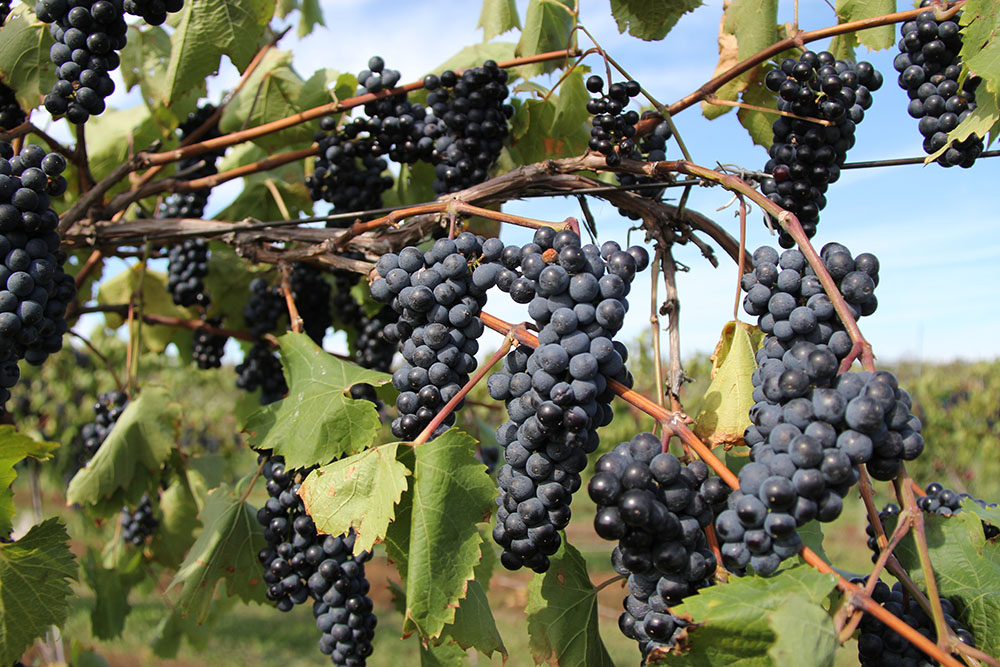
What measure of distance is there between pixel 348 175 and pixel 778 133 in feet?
4.02

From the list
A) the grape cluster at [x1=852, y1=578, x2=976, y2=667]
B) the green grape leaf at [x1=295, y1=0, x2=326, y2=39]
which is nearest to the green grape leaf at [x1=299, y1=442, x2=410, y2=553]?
the grape cluster at [x1=852, y1=578, x2=976, y2=667]

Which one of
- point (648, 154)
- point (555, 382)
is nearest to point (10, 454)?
point (555, 382)

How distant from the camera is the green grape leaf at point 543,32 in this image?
6.73ft

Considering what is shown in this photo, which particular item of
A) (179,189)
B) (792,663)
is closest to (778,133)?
(792,663)

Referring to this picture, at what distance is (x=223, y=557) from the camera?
181 centimetres

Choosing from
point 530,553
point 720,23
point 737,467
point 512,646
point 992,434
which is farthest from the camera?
point 992,434

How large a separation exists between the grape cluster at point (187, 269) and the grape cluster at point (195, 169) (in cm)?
14

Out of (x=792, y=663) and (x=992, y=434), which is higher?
(x=992, y=434)

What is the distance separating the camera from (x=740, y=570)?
1050mm

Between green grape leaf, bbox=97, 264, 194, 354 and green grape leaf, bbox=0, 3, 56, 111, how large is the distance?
1.25 meters

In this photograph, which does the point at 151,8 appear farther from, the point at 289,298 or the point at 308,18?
the point at 308,18

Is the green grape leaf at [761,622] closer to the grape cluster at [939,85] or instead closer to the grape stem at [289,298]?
the grape cluster at [939,85]

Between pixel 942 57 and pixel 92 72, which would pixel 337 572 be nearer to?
pixel 92 72

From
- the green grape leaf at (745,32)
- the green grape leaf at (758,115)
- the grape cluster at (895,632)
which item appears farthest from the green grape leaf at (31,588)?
the green grape leaf at (758,115)
